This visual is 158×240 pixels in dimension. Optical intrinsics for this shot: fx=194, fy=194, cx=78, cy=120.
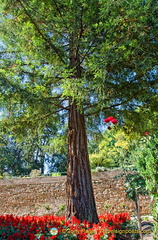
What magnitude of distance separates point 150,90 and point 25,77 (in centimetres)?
309

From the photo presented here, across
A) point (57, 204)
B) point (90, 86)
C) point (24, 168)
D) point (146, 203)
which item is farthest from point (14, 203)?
point (24, 168)

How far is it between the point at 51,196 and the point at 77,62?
5428mm

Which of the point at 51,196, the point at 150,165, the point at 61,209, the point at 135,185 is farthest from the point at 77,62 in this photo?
the point at 51,196

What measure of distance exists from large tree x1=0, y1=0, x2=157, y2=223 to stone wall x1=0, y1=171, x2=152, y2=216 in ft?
10.2

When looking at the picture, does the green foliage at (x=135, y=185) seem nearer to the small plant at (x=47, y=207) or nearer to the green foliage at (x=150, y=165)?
the green foliage at (x=150, y=165)

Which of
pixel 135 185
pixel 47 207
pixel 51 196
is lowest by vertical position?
pixel 47 207

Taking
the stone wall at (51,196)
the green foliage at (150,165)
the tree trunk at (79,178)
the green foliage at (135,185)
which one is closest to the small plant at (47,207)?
the stone wall at (51,196)

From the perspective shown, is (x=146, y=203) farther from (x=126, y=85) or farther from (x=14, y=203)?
(x=14, y=203)

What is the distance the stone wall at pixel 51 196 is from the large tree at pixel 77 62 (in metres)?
3.09

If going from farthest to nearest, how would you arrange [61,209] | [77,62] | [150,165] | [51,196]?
[51,196] < [61,209] < [77,62] < [150,165]

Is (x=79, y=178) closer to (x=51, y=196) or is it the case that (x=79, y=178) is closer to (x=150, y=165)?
(x=150, y=165)

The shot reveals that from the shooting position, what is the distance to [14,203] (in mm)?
8266

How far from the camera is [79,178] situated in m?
4.46

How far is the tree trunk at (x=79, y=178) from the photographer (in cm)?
425
